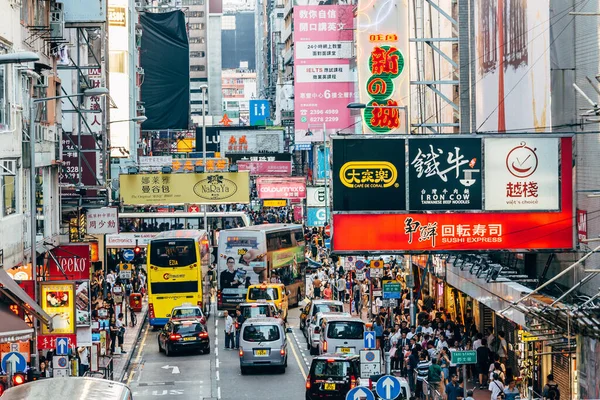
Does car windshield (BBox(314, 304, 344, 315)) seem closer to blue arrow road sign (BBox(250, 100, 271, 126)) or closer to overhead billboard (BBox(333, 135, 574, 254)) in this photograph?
overhead billboard (BBox(333, 135, 574, 254))

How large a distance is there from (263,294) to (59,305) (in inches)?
619

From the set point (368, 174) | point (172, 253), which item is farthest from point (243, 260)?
point (368, 174)

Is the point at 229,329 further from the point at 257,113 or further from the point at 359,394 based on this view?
the point at 257,113

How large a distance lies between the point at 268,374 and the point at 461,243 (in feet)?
33.9

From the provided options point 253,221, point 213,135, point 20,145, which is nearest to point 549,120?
point 20,145

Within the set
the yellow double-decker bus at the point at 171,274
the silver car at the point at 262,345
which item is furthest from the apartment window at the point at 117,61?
the silver car at the point at 262,345

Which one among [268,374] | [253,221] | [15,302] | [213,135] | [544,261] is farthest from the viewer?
[213,135]

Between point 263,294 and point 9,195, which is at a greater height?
point 9,195

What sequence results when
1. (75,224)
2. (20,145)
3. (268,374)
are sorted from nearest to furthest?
(20,145)
(268,374)
(75,224)

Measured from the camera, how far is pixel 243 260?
162ft

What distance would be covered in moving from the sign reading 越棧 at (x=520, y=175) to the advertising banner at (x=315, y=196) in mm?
37436

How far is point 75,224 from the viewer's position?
4166 cm

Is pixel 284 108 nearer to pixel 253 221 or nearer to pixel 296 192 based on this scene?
pixel 253 221

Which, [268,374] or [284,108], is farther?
[284,108]
